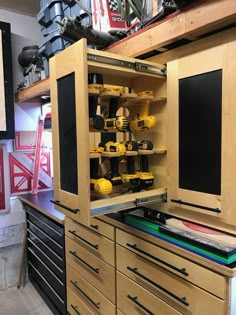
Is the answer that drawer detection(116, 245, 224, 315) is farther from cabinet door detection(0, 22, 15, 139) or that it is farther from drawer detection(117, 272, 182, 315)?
cabinet door detection(0, 22, 15, 139)

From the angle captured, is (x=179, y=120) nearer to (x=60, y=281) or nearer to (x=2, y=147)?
(x=60, y=281)

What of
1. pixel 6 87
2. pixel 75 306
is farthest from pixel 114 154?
pixel 6 87

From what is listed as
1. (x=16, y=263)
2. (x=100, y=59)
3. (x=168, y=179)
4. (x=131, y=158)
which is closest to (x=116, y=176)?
(x=131, y=158)

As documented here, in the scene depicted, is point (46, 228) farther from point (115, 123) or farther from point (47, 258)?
point (115, 123)

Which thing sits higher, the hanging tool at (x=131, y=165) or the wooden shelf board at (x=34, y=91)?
the wooden shelf board at (x=34, y=91)

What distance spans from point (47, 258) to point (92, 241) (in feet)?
2.72

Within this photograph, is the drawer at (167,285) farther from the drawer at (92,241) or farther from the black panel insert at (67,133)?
the black panel insert at (67,133)

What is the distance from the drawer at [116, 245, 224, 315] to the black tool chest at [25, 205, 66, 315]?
0.76 m

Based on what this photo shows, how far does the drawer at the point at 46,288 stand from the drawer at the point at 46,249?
0.28 meters

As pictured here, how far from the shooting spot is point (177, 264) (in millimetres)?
1096

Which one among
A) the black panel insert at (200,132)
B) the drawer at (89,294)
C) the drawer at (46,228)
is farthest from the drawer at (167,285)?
the drawer at (46,228)

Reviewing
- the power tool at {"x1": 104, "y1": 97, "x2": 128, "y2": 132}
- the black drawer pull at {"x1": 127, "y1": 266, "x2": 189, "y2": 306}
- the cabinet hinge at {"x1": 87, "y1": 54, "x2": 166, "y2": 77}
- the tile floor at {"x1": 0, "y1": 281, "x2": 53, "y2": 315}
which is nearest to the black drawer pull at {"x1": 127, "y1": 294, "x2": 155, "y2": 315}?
the black drawer pull at {"x1": 127, "y1": 266, "x2": 189, "y2": 306}

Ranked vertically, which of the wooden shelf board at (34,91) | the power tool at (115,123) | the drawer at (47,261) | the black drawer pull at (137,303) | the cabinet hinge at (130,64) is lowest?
the drawer at (47,261)

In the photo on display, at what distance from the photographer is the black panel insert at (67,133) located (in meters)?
1.14
